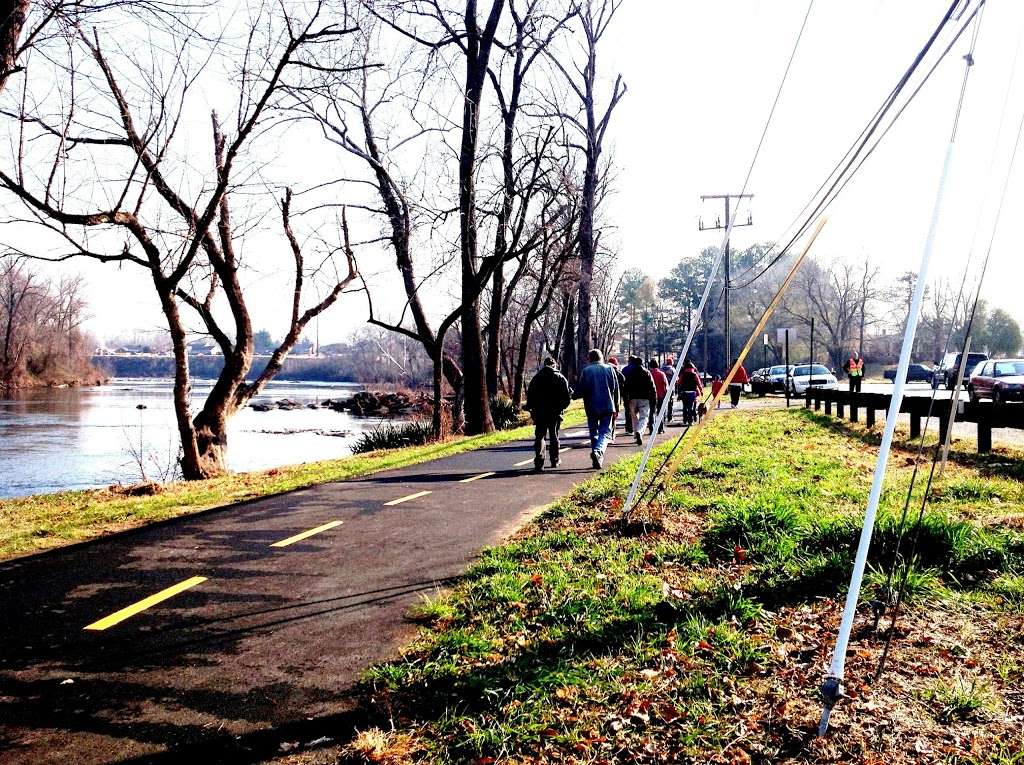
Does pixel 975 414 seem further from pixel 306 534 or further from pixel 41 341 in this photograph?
pixel 41 341

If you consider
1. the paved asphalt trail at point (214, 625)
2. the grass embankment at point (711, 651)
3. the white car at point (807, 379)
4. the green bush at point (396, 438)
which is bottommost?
the green bush at point (396, 438)

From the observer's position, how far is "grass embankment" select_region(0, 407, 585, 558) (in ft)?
25.7

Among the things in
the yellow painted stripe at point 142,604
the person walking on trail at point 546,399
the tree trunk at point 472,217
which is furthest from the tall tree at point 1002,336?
the yellow painted stripe at point 142,604

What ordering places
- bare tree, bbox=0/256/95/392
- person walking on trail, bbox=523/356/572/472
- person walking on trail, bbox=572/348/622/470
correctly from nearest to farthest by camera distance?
person walking on trail, bbox=523/356/572/472 < person walking on trail, bbox=572/348/622/470 < bare tree, bbox=0/256/95/392

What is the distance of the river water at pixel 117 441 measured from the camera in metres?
18.8

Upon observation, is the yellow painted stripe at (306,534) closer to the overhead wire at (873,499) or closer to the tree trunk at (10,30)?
the overhead wire at (873,499)

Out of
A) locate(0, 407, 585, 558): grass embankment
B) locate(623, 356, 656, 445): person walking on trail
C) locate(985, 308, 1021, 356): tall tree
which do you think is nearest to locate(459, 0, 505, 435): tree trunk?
locate(623, 356, 656, 445): person walking on trail

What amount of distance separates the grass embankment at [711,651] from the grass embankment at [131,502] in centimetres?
457

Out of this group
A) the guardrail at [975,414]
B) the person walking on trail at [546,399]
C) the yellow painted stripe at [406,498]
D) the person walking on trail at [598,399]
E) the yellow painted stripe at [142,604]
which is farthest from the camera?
the person walking on trail at [598,399]

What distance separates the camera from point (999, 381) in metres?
23.1

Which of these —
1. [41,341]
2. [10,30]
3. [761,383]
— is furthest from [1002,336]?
[41,341]

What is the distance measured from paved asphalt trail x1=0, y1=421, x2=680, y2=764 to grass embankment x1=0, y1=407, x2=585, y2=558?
61 cm

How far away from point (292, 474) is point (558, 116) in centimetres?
1777

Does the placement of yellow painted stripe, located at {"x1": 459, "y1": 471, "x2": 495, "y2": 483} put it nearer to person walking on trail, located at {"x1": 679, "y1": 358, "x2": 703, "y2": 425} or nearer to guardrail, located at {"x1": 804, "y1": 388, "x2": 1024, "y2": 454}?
guardrail, located at {"x1": 804, "y1": 388, "x2": 1024, "y2": 454}
